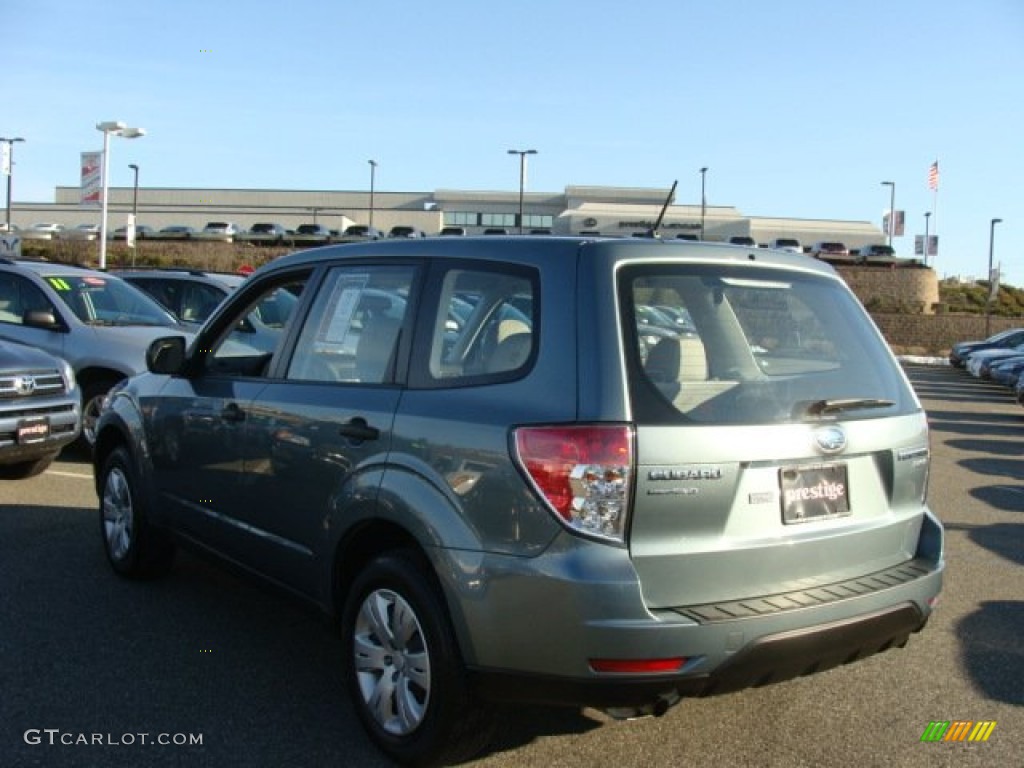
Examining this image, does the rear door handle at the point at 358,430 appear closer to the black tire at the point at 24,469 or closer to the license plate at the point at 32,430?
the license plate at the point at 32,430

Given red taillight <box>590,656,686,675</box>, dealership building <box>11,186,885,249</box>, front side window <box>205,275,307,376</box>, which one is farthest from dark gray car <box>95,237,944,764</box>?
dealership building <box>11,186,885,249</box>

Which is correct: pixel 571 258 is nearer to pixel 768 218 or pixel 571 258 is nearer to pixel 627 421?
pixel 627 421

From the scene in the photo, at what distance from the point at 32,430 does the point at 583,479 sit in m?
6.05

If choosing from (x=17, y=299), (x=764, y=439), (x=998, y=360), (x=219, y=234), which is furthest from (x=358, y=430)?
(x=219, y=234)

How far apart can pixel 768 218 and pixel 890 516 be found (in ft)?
268

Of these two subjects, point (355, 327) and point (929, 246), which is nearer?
point (355, 327)

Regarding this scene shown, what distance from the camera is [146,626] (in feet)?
15.4

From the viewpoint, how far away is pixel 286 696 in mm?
3939

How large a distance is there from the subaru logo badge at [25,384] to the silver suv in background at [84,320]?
51.1 inches

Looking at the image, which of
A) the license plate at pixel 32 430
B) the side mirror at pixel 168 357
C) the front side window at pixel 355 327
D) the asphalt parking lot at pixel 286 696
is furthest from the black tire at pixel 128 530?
the license plate at pixel 32 430

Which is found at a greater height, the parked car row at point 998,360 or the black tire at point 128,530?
the parked car row at point 998,360

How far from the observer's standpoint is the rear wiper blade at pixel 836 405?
321 cm

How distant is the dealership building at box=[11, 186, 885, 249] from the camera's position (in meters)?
76.8

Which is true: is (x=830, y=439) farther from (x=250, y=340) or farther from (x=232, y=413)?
(x=250, y=340)
